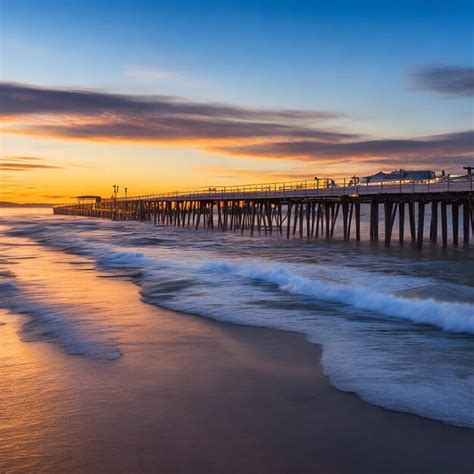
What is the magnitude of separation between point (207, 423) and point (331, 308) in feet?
21.7

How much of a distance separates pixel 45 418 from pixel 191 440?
1397 millimetres

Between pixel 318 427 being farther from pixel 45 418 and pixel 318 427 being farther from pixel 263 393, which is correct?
pixel 45 418

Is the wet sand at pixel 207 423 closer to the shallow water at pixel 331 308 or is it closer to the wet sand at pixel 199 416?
the wet sand at pixel 199 416

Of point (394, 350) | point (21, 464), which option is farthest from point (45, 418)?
point (394, 350)

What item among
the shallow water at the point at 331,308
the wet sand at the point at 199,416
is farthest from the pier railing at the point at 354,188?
the wet sand at the point at 199,416

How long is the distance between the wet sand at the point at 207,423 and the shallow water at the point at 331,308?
448 mm

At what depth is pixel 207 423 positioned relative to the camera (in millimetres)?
5410

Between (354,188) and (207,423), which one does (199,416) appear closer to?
(207,423)

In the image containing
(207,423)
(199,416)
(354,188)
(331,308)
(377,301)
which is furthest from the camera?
(354,188)

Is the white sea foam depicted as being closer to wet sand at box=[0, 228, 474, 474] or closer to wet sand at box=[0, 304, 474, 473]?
wet sand at box=[0, 228, 474, 474]

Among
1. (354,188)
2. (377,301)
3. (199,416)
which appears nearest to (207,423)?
(199,416)

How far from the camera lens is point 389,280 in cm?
1545

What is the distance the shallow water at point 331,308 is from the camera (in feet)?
A: 21.9

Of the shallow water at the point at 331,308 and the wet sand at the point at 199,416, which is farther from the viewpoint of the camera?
the shallow water at the point at 331,308
